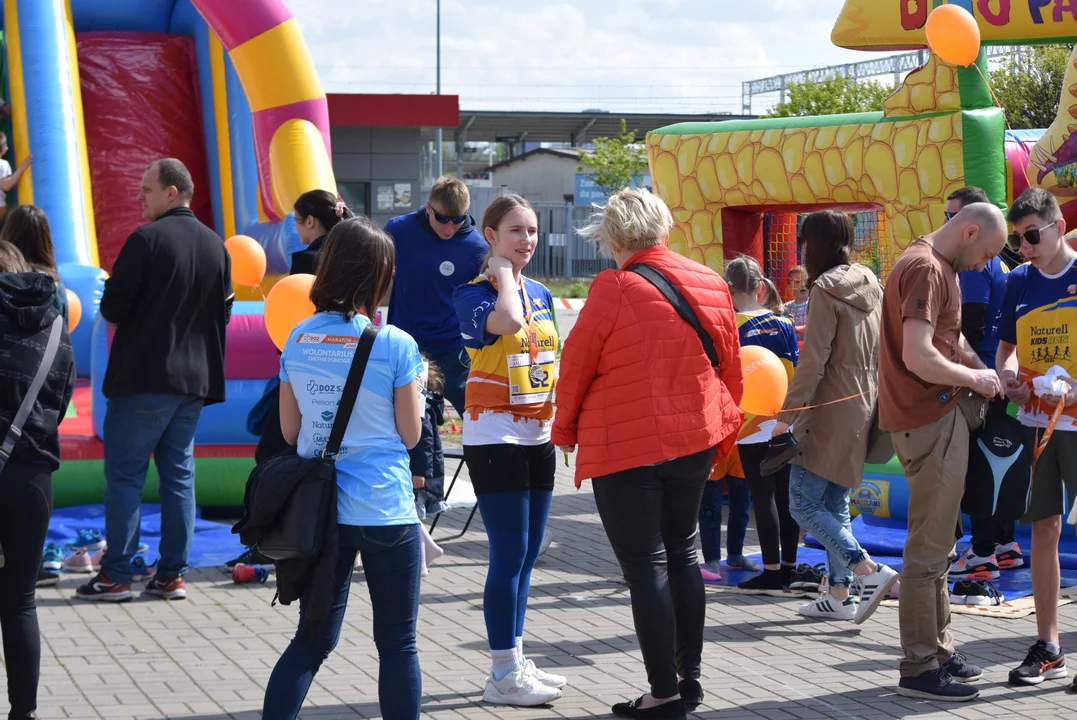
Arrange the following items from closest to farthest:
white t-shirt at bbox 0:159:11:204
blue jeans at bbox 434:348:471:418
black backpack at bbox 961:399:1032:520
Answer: black backpack at bbox 961:399:1032:520
blue jeans at bbox 434:348:471:418
white t-shirt at bbox 0:159:11:204

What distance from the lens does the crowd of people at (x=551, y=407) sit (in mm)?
3627

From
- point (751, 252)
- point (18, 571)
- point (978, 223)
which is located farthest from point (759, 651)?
point (751, 252)

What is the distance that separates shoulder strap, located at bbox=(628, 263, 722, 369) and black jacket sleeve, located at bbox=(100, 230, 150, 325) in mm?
2515

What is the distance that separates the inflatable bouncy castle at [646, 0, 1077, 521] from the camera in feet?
26.6

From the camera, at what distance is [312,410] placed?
11.9 ft

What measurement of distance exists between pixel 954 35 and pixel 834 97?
1027 inches

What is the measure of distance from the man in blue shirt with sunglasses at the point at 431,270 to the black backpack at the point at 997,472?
2.46 m

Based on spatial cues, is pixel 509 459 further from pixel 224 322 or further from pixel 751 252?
pixel 751 252

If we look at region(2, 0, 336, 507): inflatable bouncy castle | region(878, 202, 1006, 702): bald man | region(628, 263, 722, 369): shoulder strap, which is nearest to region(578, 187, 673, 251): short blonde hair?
region(628, 263, 722, 369): shoulder strap

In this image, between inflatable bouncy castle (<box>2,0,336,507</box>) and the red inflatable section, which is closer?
inflatable bouncy castle (<box>2,0,336,507</box>)

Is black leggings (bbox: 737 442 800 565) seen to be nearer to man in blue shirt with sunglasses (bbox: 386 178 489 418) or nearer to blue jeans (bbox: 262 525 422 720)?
man in blue shirt with sunglasses (bbox: 386 178 489 418)

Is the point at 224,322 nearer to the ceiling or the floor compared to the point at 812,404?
nearer to the ceiling

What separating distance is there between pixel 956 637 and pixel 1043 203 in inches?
72.6

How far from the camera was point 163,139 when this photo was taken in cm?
1170
